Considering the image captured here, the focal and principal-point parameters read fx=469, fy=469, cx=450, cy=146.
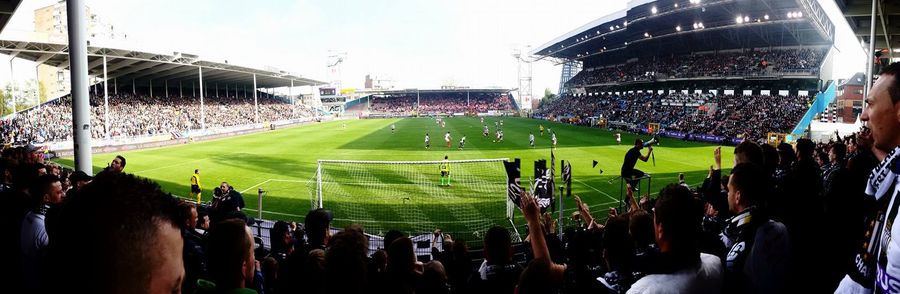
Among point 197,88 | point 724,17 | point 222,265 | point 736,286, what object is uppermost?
point 724,17

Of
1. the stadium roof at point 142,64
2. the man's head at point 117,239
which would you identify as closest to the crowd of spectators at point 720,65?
the stadium roof at point 142,64

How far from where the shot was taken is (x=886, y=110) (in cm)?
231

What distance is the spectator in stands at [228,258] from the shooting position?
263 cm

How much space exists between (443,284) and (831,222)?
9.56ft

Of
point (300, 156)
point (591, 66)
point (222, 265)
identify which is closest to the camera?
point (222, 265)

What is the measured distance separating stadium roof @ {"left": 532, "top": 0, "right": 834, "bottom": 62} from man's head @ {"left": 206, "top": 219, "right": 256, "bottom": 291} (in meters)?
39.4

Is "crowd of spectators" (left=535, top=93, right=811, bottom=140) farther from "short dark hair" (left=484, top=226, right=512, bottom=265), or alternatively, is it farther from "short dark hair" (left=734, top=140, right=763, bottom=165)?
"short dark hair" (left=484, top=226, right=512, bottom=265)

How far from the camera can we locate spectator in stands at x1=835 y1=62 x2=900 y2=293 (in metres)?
1.78

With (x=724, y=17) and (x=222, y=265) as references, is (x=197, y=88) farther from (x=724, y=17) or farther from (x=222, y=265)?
(x=222, y=265)

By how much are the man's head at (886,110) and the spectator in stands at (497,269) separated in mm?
2446

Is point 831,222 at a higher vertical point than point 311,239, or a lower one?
higher

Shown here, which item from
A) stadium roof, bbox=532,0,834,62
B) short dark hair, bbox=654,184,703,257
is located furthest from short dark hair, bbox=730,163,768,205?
stadium roof, bbox=532,0,834,62

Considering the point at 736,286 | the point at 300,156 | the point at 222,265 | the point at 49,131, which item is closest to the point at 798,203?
the point at 736,286

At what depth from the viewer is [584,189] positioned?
789 inches
